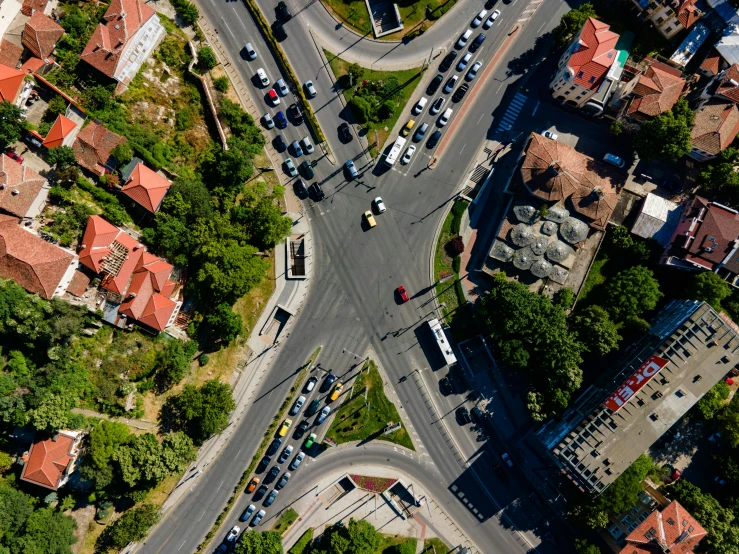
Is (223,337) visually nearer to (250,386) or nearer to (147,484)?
(250,386)

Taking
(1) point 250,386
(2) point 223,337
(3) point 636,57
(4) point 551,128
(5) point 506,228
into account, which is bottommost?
(1) point 250,386

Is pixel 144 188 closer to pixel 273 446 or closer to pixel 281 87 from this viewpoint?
pixel 281 87

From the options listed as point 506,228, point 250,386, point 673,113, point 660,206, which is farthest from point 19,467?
point 673,113

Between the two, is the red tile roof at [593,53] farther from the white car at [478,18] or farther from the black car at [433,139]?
the black car at [433,139]

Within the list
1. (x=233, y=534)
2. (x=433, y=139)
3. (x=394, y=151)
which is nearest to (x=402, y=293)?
(x=394, y=151)

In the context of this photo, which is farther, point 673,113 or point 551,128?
point 551,128

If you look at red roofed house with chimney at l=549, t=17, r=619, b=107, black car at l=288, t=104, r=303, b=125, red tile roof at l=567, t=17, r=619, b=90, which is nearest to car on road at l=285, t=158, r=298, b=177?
black car at l=288, t=104, r=303, b=125

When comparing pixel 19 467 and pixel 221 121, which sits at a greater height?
pixel 221 121
